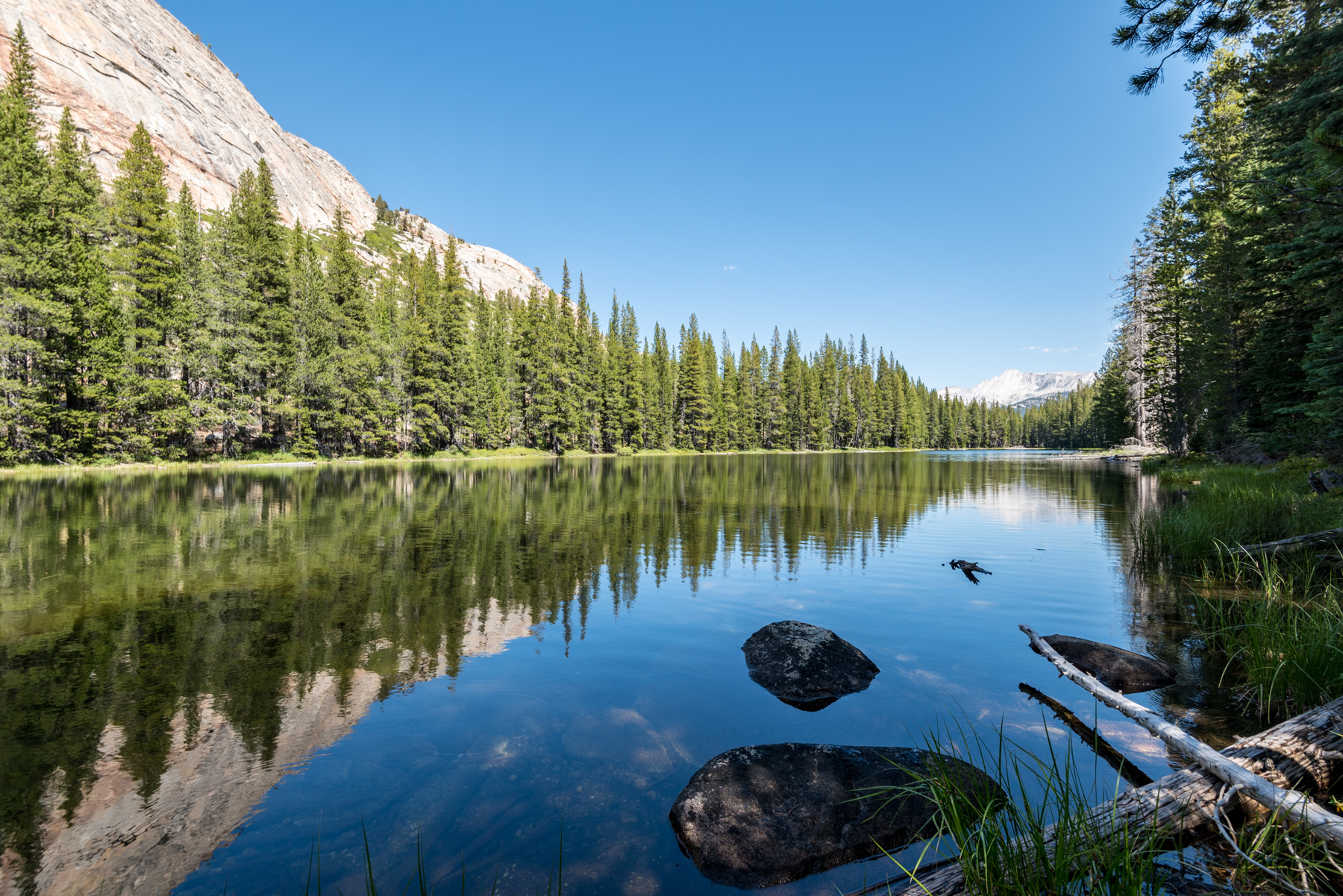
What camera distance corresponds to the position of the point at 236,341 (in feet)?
123

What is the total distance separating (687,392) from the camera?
90.9 meters

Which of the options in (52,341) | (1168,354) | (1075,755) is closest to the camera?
(1075,755)

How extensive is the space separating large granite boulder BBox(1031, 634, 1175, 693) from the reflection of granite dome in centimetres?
794

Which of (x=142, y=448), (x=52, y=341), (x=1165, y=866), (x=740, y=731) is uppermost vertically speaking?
(x=52, y=341)

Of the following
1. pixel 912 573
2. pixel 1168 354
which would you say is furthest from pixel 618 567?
pixel 1168 354

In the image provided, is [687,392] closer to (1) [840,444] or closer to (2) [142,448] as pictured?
(1) [840,444]

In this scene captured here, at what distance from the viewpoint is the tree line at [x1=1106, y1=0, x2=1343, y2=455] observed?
7250 millimetres

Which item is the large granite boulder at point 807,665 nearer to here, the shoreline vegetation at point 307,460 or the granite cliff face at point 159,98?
the shoreline vegetation at point 307,460

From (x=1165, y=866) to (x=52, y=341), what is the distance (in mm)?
45537

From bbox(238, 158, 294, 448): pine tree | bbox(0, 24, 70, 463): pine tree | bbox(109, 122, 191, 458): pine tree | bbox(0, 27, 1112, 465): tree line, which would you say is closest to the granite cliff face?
bbox(0, 27, 1112, 465): tree line

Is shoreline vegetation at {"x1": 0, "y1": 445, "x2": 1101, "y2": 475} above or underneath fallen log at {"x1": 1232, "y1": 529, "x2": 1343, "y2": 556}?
above

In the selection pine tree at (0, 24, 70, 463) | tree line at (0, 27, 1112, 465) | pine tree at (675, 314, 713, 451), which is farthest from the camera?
pine tree at (675, 314, 713, 451)

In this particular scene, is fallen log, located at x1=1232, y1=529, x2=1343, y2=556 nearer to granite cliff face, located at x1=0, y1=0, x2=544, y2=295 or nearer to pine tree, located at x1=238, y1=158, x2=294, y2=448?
pine tree, located at x1=238, y1=158, x2=294, y2=448

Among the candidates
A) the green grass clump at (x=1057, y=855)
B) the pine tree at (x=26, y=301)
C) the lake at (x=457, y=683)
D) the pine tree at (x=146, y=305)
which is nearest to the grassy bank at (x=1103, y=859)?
the green grass clump at (x=1057, y=855)
